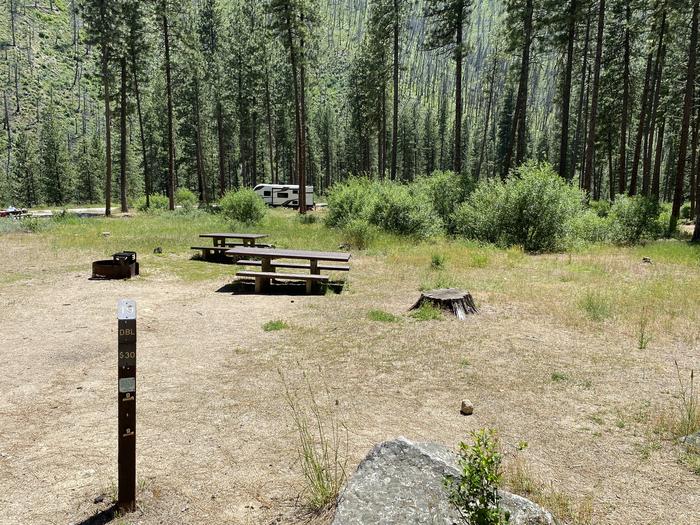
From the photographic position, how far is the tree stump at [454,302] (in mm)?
8516

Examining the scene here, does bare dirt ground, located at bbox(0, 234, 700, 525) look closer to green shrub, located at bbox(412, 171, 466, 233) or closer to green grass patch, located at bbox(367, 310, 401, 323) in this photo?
green grass patch, located at bbox(367, 310, 401, 323)

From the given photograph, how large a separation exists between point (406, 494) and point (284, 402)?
2.72 meters

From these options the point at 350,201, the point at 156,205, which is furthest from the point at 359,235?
the point at 156,205

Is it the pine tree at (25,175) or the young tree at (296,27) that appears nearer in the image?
the young tree at (296,27)

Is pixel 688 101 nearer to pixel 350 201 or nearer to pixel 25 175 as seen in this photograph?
pixel 350 201

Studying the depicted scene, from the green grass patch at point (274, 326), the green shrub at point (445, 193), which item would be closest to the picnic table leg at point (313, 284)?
the green grass patch at point (274, 326)

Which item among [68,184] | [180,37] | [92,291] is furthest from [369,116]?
[68,184]

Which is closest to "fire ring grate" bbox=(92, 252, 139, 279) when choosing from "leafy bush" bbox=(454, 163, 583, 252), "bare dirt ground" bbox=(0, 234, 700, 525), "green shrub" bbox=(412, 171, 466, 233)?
"bare dirt ground" bbox=(0, 234, 700, 525)

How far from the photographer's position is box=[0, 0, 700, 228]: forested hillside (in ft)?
80.2

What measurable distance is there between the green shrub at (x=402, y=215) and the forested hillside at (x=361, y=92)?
5283mm

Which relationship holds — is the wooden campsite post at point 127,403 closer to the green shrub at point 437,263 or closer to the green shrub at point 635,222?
the green shrub at point 437,263

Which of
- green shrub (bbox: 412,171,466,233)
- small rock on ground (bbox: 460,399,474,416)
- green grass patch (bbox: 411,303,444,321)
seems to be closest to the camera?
small rock on ground (bbox: 460,399,474,416)

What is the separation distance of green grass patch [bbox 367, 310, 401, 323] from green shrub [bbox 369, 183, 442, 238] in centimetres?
1078

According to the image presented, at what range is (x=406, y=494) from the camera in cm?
279
